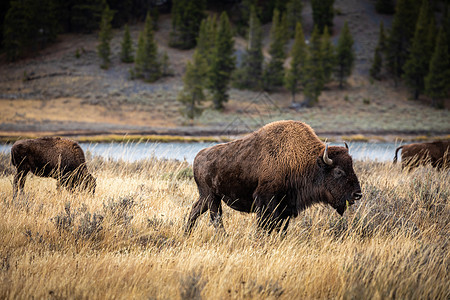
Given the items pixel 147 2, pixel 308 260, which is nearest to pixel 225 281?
pixel 308 260

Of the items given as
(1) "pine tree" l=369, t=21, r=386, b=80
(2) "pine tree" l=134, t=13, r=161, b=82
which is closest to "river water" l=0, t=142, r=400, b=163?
(2) "pine tree" l=134, t=13, r=161, b=82

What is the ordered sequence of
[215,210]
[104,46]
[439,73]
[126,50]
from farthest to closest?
[126,50] < [104,46] < [439,73] < [215,210]

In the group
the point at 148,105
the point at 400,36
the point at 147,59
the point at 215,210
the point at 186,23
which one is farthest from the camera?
the point at 186,23

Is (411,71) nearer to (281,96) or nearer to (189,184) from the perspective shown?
(281,96)

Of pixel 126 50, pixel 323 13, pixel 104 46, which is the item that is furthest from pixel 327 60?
pixel 104 46

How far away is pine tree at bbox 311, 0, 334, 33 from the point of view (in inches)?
3307

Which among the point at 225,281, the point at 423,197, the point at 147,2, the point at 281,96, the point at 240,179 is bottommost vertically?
the point at 281,96

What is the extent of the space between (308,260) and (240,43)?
7562 centimetres

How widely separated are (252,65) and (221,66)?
7.01 metres

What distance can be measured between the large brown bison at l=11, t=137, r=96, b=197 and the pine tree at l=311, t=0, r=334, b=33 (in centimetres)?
8586

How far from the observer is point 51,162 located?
684 cm

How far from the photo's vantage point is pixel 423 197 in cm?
620

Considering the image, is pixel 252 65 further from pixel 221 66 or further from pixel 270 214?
pixel 270 214

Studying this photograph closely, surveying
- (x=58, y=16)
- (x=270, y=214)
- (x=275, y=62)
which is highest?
(x=58, y=16)
